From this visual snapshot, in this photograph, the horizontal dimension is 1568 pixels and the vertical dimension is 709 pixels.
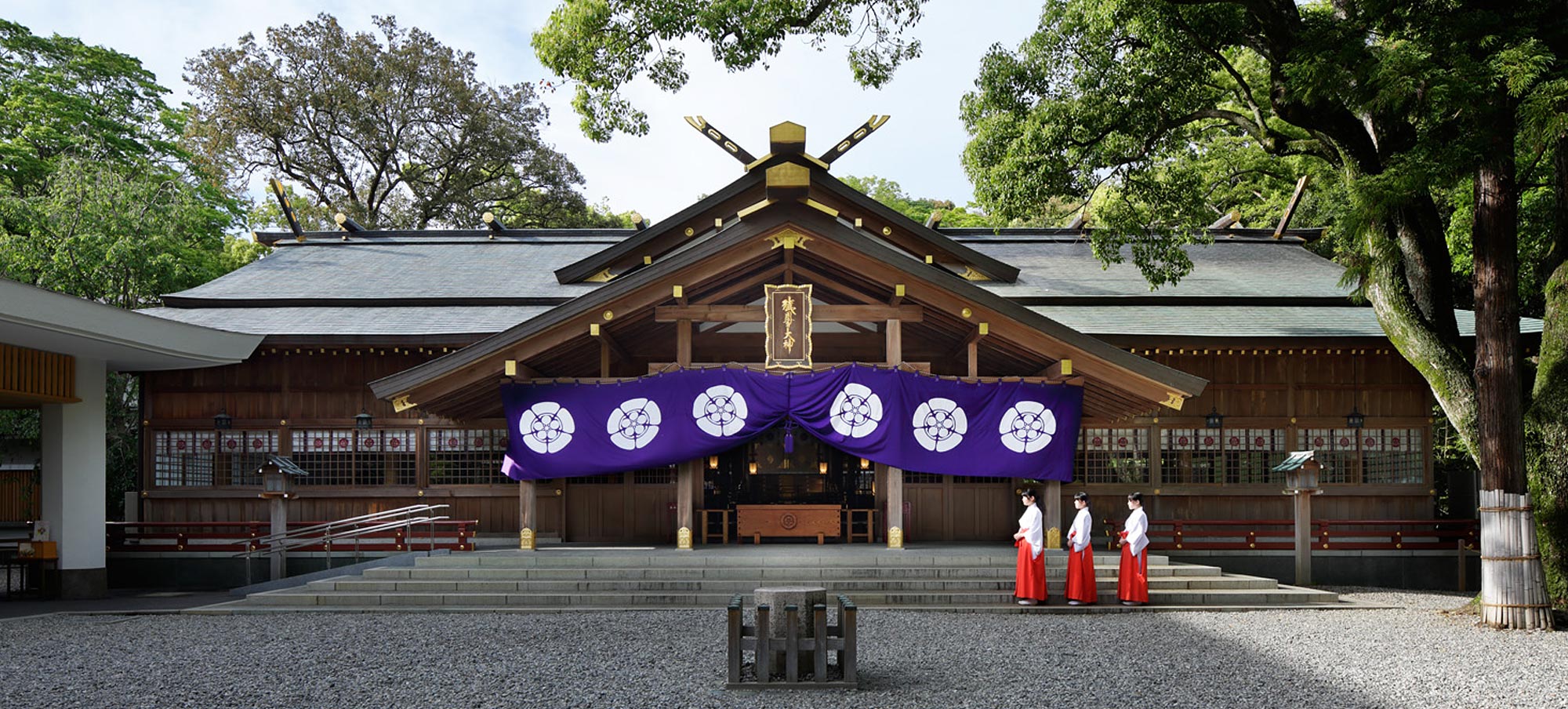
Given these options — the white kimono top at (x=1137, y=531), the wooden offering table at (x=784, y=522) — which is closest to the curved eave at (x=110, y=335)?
the wooden offering table at (x=784, y=522)

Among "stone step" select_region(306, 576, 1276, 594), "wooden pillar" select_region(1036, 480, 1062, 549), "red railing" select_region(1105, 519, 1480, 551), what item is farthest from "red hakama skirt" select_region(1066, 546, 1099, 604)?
"red railing" select_region(1105, 519, 1480, 551)

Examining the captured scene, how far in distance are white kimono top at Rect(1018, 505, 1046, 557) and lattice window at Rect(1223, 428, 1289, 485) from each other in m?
6.59

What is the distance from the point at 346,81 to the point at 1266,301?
28017 mm

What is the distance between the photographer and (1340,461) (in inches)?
696

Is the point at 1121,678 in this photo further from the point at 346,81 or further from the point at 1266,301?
the point at 346,81

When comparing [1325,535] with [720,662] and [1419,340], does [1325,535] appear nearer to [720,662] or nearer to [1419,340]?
[1419,340]

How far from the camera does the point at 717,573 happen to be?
44.1 ft

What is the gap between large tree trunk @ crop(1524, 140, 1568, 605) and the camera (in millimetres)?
12445

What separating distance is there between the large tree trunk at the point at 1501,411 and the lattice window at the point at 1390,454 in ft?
16.6

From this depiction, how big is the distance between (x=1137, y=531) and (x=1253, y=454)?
6.35m

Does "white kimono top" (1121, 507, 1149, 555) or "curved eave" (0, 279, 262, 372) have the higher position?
"curved eave" (0, 279, 262, 372)

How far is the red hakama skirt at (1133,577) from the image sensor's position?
41.7 ft

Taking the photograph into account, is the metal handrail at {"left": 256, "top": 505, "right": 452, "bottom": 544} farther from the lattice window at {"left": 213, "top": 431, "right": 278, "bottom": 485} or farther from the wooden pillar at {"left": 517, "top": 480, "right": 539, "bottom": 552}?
the lattice window at {"left": 213, "top": 431, "right": 278, "bottom": 485}

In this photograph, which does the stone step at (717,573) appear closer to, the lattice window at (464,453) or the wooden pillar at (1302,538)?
the wooden pillar at (1302,538)
